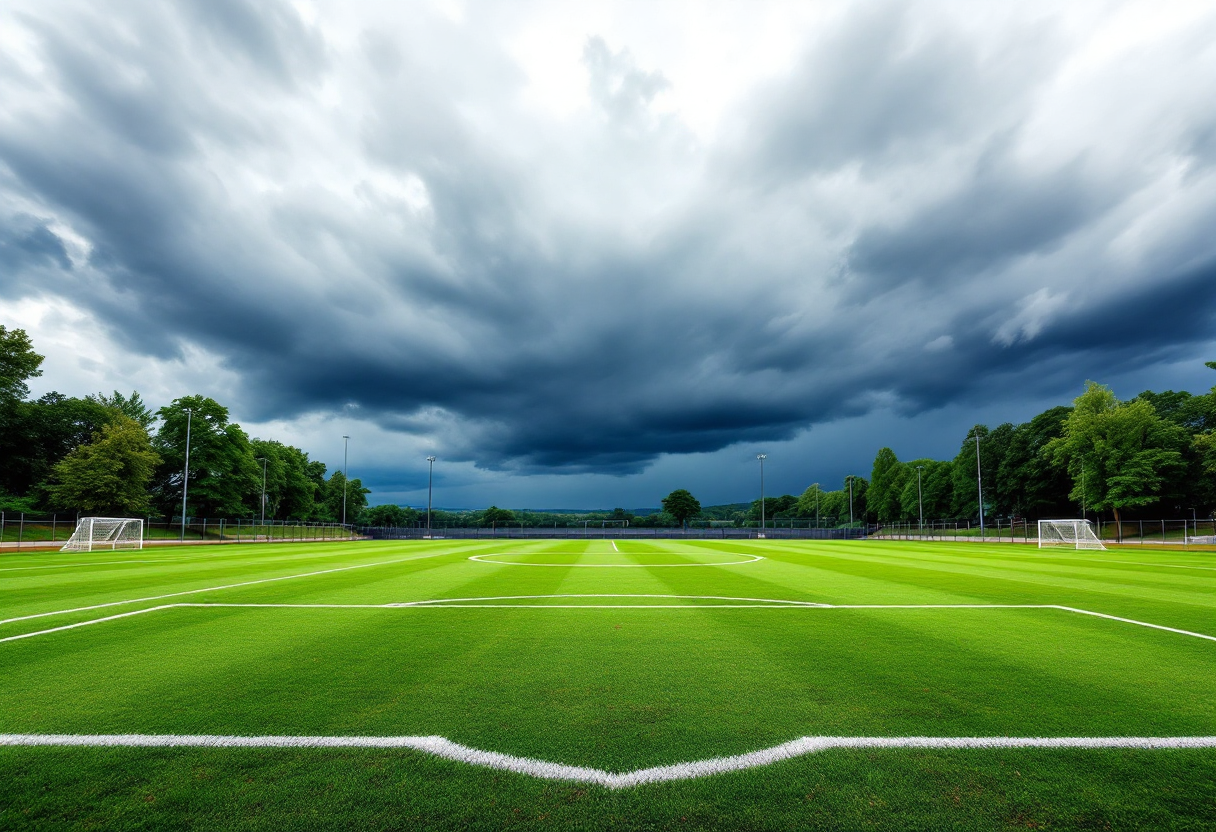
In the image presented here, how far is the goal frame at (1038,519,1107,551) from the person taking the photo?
3281cm

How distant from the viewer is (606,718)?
390cm

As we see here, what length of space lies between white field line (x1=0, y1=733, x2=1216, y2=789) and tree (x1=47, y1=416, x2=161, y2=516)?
5346cm

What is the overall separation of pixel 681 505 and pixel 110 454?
97512 millimetres

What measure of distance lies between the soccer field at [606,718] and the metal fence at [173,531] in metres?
38.5

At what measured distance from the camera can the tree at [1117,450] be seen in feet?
157

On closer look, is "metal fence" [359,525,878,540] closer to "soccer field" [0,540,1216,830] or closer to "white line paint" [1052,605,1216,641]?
"white line paint" [1052,605,1216,641]

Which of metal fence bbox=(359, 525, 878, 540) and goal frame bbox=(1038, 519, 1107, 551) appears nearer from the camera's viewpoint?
goal frame bbox=(1038, 519, 1107, 551)

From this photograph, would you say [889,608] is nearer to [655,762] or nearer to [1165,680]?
[1165,680]

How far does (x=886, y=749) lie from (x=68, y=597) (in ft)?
41.7

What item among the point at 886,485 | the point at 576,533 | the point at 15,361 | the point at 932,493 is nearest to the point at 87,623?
the point at 15,361

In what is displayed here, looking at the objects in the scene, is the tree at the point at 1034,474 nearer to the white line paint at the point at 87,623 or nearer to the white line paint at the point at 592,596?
the white line paint at the point at 592,596

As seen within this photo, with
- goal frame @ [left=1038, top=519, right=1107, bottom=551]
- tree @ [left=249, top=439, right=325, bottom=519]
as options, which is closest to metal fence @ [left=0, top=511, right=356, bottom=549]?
tree @ [left=249, top=439, right=325, bottom=519]

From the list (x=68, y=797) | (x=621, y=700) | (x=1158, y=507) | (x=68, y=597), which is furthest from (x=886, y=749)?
(x=1158, y=507)

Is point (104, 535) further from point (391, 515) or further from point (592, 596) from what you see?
point (391, 515)
